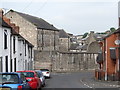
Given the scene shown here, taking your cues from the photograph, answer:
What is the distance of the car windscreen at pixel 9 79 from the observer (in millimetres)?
12445

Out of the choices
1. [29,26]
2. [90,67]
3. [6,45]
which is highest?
[29,26]

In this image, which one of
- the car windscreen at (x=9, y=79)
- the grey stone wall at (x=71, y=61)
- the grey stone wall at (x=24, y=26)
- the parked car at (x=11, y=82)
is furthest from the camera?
the grey stone wall at (x=24, y=26)

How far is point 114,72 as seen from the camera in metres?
34.1

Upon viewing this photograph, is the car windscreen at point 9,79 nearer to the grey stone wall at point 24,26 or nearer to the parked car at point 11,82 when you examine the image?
the parked car at point 11,82

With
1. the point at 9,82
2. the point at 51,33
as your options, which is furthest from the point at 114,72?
the point at 51,33

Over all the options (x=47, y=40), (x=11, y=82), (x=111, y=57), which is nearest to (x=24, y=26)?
(x=47, y=40)

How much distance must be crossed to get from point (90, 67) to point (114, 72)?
2798 centimetres

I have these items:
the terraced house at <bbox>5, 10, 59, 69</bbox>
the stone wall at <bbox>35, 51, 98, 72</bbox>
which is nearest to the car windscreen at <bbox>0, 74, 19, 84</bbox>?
the stone wall at <bbox>35, 51, 98, 72</bbox>

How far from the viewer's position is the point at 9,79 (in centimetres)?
1269

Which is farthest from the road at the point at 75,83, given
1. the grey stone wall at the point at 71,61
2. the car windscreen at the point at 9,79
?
the grey stone wall at the point at 71,61

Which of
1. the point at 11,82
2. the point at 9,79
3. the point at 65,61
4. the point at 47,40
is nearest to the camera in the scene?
the point at 11,82

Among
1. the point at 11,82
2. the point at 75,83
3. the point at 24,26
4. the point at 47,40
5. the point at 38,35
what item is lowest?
the point at 75,83

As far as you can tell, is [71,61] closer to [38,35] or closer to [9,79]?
[38,35]

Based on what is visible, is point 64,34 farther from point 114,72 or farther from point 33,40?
point 114,72
